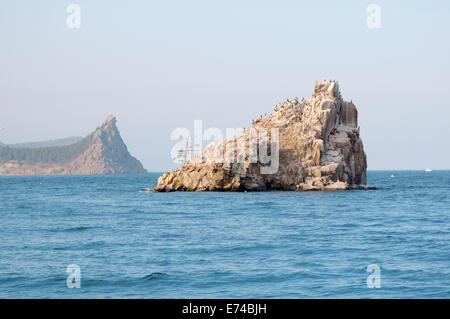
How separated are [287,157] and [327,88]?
46.4 ft

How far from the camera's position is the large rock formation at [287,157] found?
8088 centimetres

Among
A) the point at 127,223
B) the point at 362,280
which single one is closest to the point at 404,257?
the point at 362,280

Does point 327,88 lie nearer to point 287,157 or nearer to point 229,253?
point 287,157

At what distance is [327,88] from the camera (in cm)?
8806

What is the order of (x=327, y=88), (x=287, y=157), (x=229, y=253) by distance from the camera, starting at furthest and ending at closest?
(x=327, y=88) → (x=287, y=157) → (x=229, y=253)

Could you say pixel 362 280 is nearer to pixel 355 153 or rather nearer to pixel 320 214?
pixel 320 214

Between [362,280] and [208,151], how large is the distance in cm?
6190

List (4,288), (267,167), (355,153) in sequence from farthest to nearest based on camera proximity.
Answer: (355,153) < (267,167) < (4,288)

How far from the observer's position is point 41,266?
1004 inches

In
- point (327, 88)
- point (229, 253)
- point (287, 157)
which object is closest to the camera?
point (229, 253)

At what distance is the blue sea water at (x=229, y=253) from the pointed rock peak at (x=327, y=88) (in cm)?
3618

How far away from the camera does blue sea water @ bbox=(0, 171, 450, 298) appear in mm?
20797

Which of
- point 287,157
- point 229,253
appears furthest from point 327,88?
point 229,253
